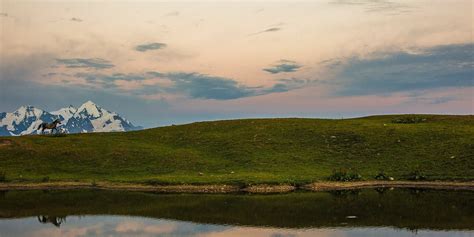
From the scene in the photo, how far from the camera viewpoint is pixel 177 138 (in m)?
70.8

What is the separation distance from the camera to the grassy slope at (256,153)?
52719 mm

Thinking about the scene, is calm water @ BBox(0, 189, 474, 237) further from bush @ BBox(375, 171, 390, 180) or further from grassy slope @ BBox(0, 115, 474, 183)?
grassy slope @ BBox(0, 115, 474, 183)

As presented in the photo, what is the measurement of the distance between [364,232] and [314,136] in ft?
124

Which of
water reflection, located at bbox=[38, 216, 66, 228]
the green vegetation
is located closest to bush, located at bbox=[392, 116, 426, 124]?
the green vegetation

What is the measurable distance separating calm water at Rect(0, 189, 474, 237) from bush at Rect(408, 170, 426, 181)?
4.52 m

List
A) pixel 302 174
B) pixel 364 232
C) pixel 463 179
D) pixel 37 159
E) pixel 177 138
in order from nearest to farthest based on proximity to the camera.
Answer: pixel 364 232, pixel 463 179, pixel 302 174, pixel 37 159, pixel 177 138

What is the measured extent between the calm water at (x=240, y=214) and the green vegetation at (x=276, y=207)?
0.23 feet

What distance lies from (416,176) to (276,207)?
65.5 ft

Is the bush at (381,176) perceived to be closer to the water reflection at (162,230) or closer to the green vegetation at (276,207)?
the green vegetation at (276,207)

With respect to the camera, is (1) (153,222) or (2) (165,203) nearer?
(1) (153,222)

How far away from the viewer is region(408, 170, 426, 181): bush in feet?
164

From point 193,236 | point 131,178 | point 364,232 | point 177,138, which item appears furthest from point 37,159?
point 364,232

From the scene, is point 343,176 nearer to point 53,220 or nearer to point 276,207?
point 276,207

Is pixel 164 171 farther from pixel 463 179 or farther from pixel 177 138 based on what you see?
pixel 463 179
